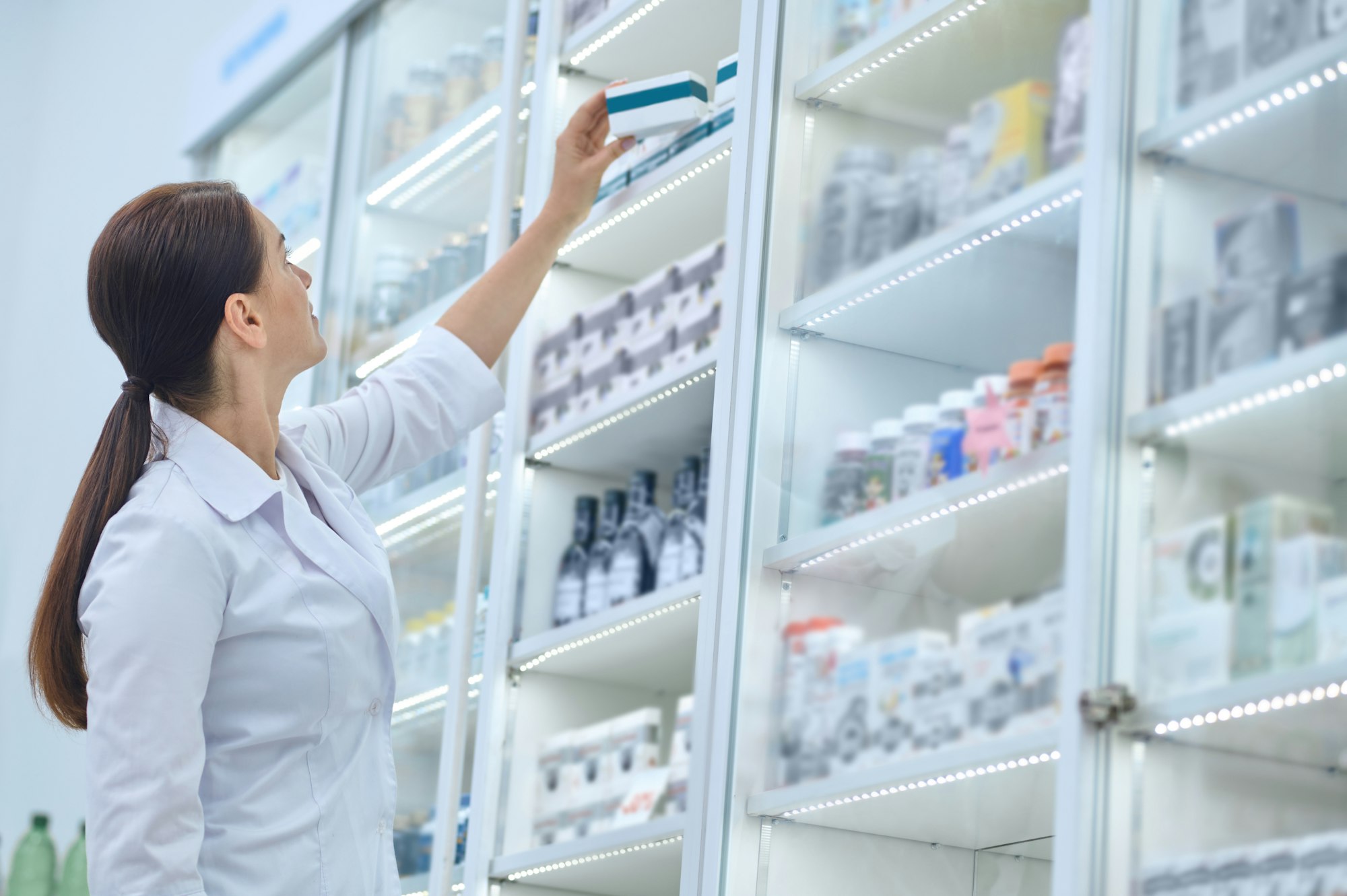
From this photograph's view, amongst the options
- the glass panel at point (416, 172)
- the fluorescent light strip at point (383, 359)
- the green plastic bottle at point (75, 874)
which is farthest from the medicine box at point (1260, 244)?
the green plastic bottle at point (75, 874)

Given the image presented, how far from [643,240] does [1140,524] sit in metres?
1.82

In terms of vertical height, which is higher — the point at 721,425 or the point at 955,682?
the point at 721,425

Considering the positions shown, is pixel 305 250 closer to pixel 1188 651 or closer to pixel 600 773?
pixel 600 773

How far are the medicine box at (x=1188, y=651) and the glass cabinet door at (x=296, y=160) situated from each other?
3.02m

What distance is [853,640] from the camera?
2.70 meters

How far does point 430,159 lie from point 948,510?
2428mm

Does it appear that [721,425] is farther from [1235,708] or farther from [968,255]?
[1235,708]

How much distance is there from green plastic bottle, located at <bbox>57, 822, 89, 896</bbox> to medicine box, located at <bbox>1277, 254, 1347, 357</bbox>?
4.21 meters

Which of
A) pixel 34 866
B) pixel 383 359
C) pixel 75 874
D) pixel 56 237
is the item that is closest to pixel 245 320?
pixel 383 359

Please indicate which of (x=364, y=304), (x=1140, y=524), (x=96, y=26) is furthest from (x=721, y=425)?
(x=96, y=26)

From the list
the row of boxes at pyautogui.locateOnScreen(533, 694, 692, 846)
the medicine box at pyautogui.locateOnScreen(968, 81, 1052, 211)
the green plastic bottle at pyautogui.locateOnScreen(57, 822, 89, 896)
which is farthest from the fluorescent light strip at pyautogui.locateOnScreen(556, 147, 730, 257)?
the green plastic bottle at pyautogui.locateOnScreen(57, 822, 89, 896)

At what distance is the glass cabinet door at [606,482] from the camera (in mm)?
3385

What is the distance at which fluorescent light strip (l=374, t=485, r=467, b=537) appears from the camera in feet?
13.2

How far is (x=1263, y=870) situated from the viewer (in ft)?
6.48
